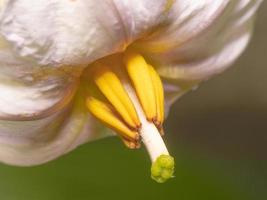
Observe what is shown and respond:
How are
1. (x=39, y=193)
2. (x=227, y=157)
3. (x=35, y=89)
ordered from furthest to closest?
(x=227, y=157) → (x=39, y=193) → (x=35, y=89)

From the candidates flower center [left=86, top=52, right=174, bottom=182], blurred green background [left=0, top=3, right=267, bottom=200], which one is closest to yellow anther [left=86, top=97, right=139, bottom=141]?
flower center [left=86, top=52, right=174, bottom=182]

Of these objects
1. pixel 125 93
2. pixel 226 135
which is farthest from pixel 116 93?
pixel 226 135

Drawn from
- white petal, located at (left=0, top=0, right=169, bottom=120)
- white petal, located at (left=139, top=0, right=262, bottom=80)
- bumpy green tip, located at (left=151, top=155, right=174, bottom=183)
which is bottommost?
bumpy green tip, located at (left=151, top=155, right=174, bottom=183)

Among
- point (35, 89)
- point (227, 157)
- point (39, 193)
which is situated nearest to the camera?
point (35, 89)

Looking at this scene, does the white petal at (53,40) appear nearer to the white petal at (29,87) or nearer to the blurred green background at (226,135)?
the white petal at (29,87)

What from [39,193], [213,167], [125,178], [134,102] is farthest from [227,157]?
[134,102]

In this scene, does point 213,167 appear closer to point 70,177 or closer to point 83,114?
point 70,177

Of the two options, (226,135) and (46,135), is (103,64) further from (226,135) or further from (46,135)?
(226,135)

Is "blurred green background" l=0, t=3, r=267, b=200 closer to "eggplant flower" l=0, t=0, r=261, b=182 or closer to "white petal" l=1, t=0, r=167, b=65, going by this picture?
"eggplant flower" l=0, t=0, r=261, b=182
